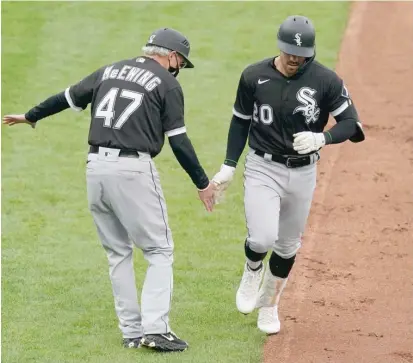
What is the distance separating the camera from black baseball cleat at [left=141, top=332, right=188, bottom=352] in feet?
23.2

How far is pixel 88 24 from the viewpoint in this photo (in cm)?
1539

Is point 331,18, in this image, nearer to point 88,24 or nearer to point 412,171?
point 88,24

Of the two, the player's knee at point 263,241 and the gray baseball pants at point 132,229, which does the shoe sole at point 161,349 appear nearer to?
the gray baseball pants at point 132,229

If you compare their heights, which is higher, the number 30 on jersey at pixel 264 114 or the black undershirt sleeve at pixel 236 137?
the number 30 on jersey at pixel 264 114

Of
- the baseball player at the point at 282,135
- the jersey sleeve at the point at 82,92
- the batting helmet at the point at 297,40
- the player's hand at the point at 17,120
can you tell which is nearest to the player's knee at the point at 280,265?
the baseball player at the point at 282,135

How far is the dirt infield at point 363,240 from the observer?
740cm

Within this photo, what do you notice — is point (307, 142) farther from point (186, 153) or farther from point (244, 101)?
point (186, 153)

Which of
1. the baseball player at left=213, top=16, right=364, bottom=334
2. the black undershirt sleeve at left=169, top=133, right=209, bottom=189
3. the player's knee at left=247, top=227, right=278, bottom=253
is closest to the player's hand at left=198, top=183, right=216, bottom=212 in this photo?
the black undershirt sleeve at left=169, top=133, right=209, bottom=189

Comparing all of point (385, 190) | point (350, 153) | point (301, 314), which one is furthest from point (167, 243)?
point (350, 153)

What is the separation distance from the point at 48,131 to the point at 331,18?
210 inches

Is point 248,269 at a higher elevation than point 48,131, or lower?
higher

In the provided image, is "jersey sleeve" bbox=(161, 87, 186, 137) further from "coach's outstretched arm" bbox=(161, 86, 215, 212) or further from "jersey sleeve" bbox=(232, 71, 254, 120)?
"jersey sleeve" bbox=(232, 71, 254, 120)

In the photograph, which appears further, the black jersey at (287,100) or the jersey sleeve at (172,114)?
the black jersey at (287,100)

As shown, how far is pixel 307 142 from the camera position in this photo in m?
7.05
